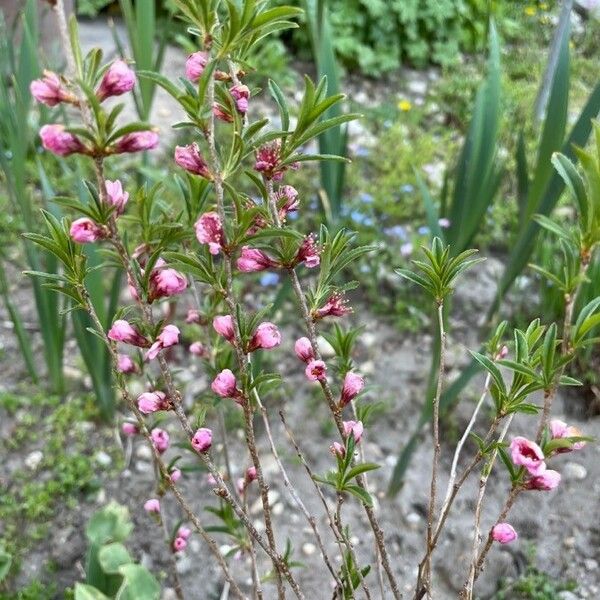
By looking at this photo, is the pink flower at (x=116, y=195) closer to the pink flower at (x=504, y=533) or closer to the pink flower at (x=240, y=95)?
the pink flower at (x=240, y=95)

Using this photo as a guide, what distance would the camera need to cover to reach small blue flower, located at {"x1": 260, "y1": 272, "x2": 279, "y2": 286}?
91.7 inches

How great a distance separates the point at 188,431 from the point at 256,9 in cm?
48

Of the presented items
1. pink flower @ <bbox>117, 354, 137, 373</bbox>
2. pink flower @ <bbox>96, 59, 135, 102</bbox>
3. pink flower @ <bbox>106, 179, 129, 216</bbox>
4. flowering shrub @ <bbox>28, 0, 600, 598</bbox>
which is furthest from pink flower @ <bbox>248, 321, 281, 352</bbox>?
pink flower @ <bbox>117, 354, 137, 373</bbox>

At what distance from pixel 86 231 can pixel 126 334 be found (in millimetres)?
164

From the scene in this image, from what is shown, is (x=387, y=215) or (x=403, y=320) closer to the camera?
(x=403, y=320)

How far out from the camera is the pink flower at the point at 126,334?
0.88 metres

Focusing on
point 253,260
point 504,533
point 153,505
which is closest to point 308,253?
point 253,260

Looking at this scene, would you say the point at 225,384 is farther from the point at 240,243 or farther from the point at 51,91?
the point at 51,91

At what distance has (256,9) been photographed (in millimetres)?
781

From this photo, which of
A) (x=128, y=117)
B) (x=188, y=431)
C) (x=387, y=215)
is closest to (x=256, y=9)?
(x=188, y=431)

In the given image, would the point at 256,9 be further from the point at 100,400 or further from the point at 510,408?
the point at 100,400

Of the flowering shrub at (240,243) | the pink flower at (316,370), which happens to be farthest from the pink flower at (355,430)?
the pink flower at (316,370)

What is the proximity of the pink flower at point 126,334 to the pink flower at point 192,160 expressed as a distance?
0.63 ft

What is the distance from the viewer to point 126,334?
89 centimetres
